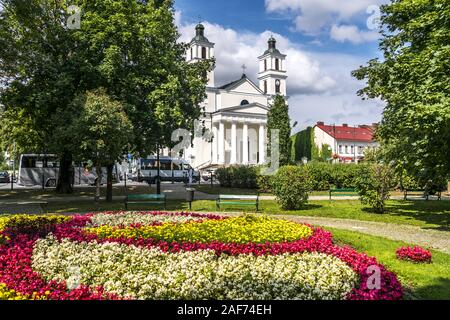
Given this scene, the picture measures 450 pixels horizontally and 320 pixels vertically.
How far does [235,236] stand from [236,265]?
2.18 m

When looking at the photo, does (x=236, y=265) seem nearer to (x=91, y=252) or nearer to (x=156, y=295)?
(x=156, y=295)

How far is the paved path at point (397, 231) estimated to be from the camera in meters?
11.4

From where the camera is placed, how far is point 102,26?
22.3 m

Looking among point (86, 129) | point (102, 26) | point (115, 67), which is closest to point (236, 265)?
point (86, 129)

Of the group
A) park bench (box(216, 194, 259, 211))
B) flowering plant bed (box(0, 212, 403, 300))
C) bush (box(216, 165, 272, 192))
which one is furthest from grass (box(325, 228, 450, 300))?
bush (box(216, 165, 272, 192))

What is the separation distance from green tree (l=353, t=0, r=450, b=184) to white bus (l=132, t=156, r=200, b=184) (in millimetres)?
30521

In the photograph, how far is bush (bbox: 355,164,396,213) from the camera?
1741 cm

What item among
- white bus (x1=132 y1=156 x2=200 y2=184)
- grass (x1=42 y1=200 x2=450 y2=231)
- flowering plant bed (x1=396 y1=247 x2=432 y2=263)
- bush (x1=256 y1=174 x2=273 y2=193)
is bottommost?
flowering plant bed (x1=396 y1=247 x2=432 y2=263)

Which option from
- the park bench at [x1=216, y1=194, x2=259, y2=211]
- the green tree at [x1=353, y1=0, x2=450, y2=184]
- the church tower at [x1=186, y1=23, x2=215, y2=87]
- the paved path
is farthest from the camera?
the church tower at [x1=186, y1=23, x2=215, y2=87]

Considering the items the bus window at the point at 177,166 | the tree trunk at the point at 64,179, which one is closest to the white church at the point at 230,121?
the bus window at the point at 177,166

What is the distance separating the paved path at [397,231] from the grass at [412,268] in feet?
3.02

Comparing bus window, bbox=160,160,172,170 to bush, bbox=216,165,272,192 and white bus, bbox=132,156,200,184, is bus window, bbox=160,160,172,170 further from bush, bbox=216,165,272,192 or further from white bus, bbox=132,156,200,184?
bush, bbox=216,165,272,192

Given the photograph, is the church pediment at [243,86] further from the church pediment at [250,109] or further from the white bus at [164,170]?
the white bus at [164,170]

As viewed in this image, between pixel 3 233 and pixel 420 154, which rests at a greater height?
pixel 420 154
